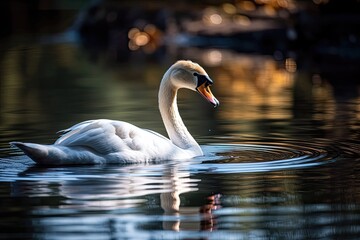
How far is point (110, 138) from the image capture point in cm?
965

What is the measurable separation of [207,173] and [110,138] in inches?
34.5

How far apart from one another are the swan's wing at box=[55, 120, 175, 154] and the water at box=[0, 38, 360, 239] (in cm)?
16

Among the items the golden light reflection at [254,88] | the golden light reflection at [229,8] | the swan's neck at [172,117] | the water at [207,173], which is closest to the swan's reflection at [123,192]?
the water at [207,173]

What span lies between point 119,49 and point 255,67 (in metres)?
8.42

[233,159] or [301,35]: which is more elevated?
[301,35]

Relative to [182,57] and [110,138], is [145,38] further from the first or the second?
[110,138]

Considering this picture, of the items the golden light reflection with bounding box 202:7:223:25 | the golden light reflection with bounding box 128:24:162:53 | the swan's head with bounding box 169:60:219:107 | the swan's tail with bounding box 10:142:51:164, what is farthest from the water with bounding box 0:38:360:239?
the golden light reflection with bounding box 202:7:223:25

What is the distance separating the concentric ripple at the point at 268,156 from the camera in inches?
381

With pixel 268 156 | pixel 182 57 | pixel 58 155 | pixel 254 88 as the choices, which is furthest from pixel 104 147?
pixel 182 57

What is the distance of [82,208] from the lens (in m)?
7.70

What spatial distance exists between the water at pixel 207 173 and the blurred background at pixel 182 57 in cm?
7

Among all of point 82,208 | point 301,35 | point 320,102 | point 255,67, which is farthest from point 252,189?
point 301,35

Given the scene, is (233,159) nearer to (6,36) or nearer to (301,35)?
(301,35)

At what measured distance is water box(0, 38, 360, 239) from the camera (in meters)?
7.09
